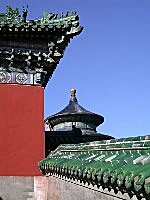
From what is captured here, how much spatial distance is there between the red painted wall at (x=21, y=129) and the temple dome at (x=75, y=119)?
1154cm

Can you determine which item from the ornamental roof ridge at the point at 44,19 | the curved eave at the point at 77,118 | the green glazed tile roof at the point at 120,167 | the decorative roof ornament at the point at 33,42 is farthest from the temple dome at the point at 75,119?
the green glazed tile roof at the point at 120,167

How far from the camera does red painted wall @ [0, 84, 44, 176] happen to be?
7793 mm

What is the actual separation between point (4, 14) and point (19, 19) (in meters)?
0.53

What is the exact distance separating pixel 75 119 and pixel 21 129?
12123 millimetres

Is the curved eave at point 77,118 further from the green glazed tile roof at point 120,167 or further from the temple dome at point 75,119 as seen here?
the green glazed tile roof at point 120,167

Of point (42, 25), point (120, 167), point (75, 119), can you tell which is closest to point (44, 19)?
point (42, 25)

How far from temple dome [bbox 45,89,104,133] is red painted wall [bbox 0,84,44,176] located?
37.9ft

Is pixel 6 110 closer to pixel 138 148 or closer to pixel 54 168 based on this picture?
pixel 54 168

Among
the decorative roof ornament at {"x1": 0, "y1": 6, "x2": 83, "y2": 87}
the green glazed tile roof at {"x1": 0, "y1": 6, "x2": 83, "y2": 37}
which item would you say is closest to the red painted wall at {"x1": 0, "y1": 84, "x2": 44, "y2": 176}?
the decorative roof ornament at {"x1": 0, "y1": 6, "x2": 83, "y2": 87}

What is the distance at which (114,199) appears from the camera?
374 centimetres

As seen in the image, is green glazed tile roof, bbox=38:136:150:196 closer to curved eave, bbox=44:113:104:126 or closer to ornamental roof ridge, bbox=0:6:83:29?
ornamental roof ridge, bbox=0:6:83:29

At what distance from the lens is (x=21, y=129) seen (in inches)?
316

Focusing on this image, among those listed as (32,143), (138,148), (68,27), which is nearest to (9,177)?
(32,143)

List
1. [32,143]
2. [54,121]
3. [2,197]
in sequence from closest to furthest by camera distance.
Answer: [2,197] → [32,143] → [54,121]
